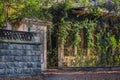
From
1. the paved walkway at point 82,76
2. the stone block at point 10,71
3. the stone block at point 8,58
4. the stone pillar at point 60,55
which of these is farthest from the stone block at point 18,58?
the stone pillar at point 60,55

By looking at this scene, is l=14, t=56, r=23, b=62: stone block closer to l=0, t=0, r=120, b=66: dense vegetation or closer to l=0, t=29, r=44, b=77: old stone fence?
l=0, t=29, r=44, b=77: old stone fence

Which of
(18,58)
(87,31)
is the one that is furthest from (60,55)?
(18,58)

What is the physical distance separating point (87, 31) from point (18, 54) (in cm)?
1338

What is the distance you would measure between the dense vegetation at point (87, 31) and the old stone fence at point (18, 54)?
27.7 ft

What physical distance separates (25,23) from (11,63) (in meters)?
7.94

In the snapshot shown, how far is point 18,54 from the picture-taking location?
50.6ft

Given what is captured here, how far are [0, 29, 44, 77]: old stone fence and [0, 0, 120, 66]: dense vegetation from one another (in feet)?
27.7

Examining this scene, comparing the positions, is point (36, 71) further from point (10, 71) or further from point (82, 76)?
point (82, 76)

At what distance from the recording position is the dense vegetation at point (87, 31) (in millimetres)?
26375

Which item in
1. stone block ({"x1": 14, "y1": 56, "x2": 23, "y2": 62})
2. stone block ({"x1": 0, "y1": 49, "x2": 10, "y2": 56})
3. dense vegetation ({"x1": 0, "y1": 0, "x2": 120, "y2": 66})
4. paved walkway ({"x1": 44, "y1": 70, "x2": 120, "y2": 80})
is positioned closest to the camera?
stone block ({"x1": 0, "y1": 49, "x2": 10, "y2": 56})

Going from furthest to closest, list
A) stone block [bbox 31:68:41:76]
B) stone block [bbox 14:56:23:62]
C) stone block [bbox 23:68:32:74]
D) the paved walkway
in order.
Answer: the paved walkway, stone block [bbox 31:68:41:76], stone block [bbox 23:68:32:74], stone block [bbox 14:56:23:62]

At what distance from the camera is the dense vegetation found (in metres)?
26.4

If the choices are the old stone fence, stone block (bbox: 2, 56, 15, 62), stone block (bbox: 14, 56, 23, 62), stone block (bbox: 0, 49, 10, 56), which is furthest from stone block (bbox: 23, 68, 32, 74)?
stone block (bbox: 0, 49, 10, 56)

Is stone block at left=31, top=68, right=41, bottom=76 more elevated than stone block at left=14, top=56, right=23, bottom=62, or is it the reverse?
stone block at left=14, top=56, right=23, bottom=62
